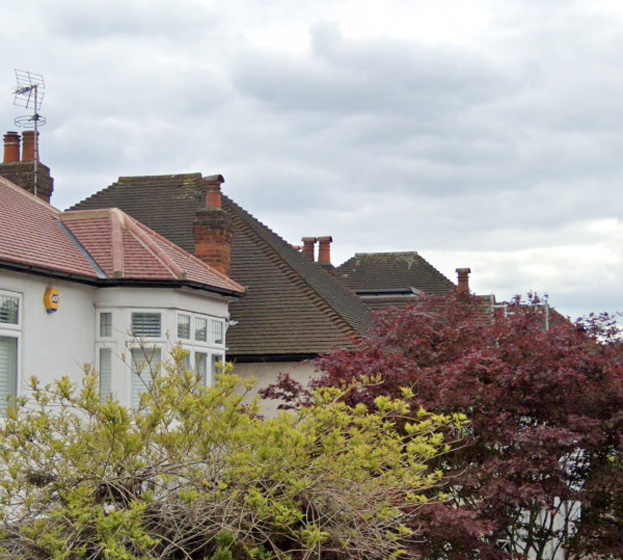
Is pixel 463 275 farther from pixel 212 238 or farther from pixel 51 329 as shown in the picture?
pixel 51 329

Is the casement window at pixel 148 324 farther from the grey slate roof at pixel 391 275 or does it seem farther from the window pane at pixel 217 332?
the grey slate roof at pixel 391 275

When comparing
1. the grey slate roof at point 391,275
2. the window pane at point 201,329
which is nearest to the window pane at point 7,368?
the window pane at point 201,329

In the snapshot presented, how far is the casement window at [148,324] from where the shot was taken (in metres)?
16.6

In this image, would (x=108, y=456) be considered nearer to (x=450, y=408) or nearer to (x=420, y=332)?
(x=450, y=408)

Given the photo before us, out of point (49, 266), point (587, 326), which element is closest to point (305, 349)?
point (49, 266)

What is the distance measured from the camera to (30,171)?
862 inches

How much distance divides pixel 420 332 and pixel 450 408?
5.22 ft

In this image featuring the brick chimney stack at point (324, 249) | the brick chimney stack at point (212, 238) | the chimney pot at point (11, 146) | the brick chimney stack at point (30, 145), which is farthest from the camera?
the brick chimney stack at point (324, 249)

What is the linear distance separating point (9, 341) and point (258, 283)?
9669mm

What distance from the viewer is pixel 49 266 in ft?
48.5

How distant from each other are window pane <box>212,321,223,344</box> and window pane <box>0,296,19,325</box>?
4533mm

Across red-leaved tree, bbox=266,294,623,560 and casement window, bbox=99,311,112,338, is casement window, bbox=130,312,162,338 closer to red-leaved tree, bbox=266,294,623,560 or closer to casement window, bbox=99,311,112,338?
casement window, bbox=99,311,112,338

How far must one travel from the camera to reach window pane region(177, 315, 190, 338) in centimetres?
1702

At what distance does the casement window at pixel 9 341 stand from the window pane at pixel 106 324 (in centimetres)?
208
